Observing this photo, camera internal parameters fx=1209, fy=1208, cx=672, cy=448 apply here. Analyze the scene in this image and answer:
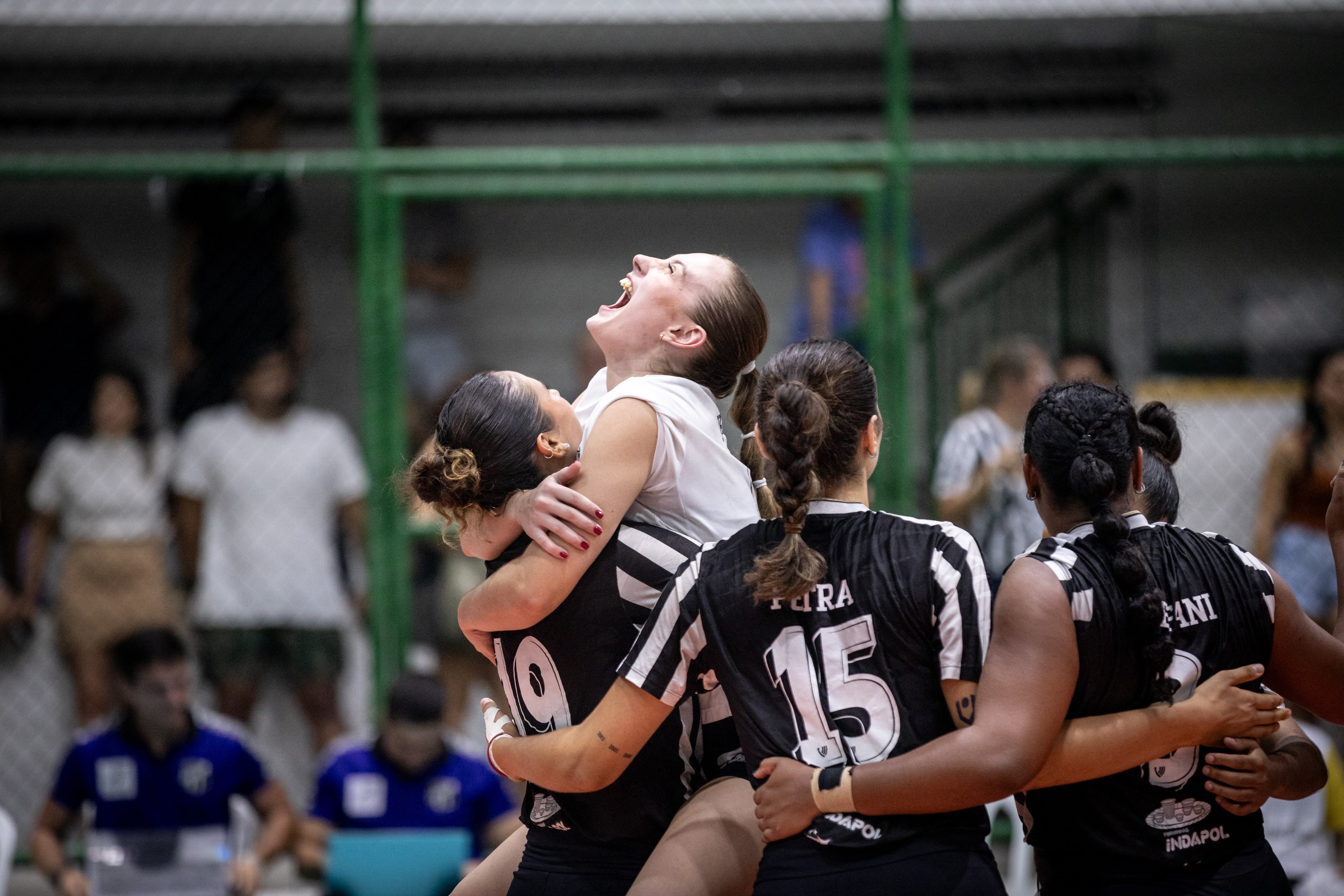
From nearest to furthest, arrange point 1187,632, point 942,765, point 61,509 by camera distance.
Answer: point 942,765 < point 1187,632 < point 61,509

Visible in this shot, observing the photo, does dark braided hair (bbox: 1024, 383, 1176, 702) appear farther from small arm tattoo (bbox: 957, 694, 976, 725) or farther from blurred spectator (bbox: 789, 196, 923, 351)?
blurred spectator (bbox: 789, 196, 923, 351)

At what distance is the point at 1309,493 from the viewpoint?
179 inches

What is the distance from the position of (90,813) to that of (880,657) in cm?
337

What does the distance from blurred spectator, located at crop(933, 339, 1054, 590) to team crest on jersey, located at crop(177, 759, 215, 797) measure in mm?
2648

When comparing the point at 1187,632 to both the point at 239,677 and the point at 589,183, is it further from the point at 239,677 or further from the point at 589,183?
the point at 239,677

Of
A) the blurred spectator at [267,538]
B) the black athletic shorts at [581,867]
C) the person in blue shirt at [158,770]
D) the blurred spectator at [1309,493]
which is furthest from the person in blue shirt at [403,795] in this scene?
the blurred spectator at [1309,493]

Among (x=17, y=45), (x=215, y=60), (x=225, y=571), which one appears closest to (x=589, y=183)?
(x=225, y=571)

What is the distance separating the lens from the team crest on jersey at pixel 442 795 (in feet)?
13.3

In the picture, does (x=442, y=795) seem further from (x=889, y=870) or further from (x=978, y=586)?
(x=978, y=586)

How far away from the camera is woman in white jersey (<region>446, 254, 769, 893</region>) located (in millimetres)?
1924

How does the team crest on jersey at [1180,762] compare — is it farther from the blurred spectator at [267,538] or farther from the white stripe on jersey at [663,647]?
the blurred spectator at [267,538]

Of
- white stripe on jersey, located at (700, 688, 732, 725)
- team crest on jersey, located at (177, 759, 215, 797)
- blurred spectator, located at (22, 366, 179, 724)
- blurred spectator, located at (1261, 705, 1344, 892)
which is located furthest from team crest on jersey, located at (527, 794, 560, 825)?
blurred spectator, located at (22, 366, 179, 724)

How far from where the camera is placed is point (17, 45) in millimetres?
5805

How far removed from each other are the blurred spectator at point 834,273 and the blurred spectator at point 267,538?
6.37 feet
